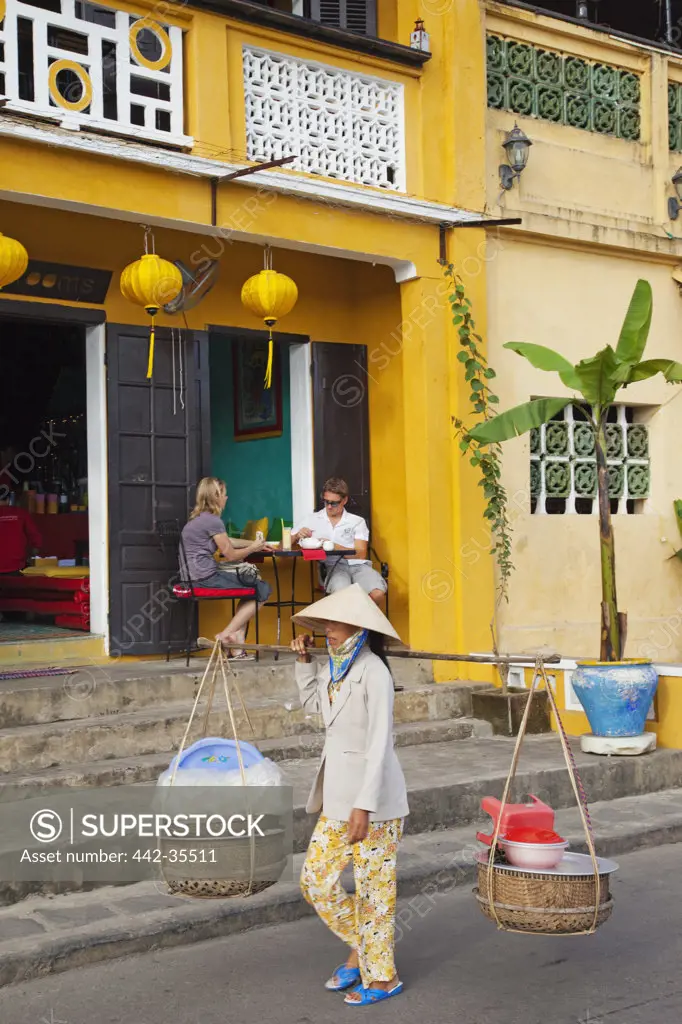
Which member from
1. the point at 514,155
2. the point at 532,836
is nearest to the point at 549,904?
the point at 532,836

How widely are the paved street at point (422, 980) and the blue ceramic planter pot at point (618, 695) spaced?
9.51 ft

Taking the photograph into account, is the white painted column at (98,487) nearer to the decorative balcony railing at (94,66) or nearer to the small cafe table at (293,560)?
the small cafe table at (293,560)

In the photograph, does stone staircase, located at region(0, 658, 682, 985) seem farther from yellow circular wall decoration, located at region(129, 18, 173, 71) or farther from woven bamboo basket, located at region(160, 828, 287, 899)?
yellow circular wall decoration, located at region(129, 18, 173, 71)

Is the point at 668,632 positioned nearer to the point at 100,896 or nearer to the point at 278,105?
the point at 278,105

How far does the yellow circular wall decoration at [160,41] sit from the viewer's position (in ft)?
29.9

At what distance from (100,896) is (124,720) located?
215 centimetres

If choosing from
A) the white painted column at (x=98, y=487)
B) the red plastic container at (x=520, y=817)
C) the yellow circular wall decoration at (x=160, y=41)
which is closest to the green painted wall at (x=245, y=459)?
the white painted column at (x=98, y=487)

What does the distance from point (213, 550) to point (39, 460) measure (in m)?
4.58

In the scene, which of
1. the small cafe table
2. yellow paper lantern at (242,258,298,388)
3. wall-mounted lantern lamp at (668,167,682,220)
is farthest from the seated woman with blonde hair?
wall-mounted lantern lamp at (668,167,682,220)

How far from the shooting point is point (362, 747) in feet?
16.7

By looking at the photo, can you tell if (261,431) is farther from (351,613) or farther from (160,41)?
(351,613)

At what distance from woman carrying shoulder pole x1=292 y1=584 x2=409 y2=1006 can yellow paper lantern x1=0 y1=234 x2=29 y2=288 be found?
441 centimetres

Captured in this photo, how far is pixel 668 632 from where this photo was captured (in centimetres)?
1261

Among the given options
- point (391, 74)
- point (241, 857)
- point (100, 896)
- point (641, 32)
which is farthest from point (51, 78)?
point (641, 32)
